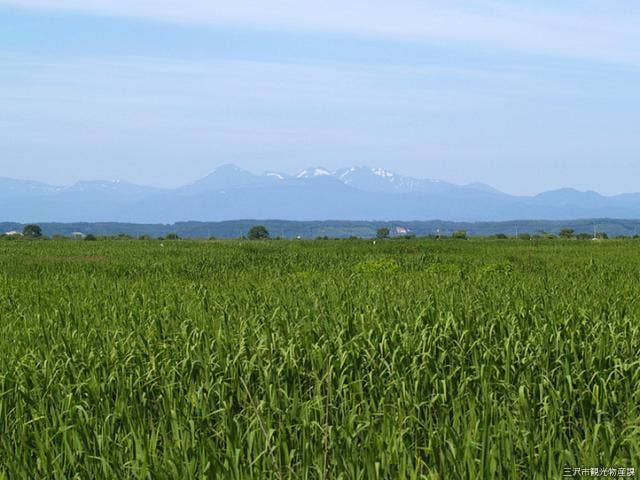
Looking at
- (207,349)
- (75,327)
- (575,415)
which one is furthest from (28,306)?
(575,415)

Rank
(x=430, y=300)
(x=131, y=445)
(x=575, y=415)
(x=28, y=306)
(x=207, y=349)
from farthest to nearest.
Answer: (x=28, y=306)
(x=430, y=300)
(x=207, y=349)
(x=575, y=415)
(x=131, y=445)

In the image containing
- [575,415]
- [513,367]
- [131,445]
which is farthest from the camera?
[513,367]

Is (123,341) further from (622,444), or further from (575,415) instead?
(622,444)

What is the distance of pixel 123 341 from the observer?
365 inches

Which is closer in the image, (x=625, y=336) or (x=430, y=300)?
(x=625, y=336)

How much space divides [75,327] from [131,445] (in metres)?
5.89

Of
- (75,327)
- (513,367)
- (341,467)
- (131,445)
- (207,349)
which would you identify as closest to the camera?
(341,467)

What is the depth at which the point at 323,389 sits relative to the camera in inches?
314

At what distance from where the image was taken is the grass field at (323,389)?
532 cm

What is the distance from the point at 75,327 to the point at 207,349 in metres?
3.51

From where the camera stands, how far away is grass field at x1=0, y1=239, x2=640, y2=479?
5316mm

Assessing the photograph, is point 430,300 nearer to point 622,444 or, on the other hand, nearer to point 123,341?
point 123,341

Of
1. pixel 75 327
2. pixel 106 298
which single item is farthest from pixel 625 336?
pixel 106 298

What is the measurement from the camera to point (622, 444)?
556cm
